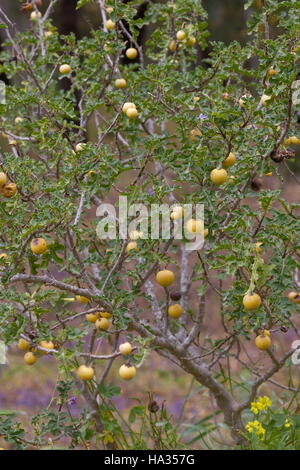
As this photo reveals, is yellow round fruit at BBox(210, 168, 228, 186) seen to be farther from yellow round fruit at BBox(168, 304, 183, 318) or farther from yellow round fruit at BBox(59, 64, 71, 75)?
yellow round fruit at BBox(59, 64, 71, 75)

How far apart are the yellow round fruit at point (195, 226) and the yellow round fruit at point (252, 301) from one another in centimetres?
29

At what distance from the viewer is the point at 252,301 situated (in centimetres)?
184

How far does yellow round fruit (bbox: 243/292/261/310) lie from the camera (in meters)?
1.85

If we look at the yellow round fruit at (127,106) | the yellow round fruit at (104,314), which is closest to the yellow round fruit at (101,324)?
the yellow round fruit at (104,314)

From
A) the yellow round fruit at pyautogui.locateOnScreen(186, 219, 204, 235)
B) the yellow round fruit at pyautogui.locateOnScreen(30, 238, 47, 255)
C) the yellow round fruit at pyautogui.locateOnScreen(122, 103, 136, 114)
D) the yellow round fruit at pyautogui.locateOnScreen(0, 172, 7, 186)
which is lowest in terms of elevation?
the yellow round fruit at pyautogui.locateOnScreen(30, 238, 47, 255)

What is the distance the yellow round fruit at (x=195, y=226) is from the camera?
192cm

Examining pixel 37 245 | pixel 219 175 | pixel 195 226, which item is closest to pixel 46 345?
pixel 37 245

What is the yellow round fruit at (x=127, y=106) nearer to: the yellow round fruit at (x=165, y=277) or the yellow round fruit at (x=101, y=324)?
the yellow round fruit at (x=165, y=277)

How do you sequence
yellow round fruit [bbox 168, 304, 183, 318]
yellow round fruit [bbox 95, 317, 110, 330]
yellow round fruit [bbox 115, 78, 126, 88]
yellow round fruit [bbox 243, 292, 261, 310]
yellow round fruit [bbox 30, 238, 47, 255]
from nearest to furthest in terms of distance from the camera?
yellow round fruit [bbox 243, 292, 261, 310], yellow round fruit [bbox 30, 238, 47, 255], yellow round fruit [bbox 95, 317, 110, 330], yellow round fruit [bbox 168, 304, 183, 318], yellow round fruit [bbox 115, 78, 126, 88]

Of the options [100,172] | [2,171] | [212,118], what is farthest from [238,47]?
[2,171]

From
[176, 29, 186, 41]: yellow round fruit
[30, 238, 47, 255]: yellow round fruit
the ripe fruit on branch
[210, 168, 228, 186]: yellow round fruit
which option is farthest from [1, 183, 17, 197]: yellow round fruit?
[176, 29, 186, 41]: yellow round fruit

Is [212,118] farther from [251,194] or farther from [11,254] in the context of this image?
[11,254]

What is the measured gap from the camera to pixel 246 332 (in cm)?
227

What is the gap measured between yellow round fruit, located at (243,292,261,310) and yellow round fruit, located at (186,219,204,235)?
291 millimetres
